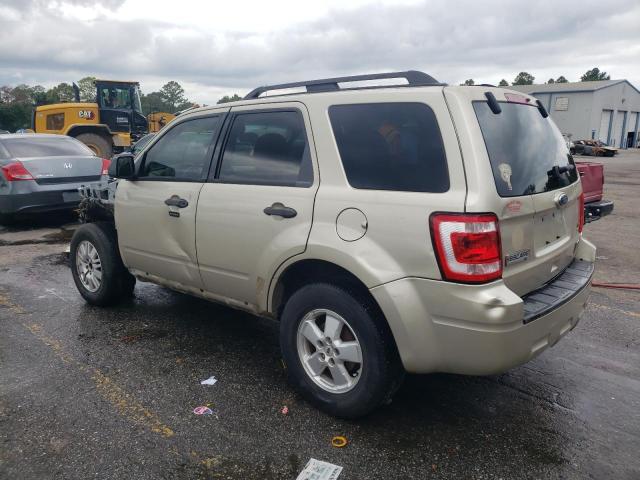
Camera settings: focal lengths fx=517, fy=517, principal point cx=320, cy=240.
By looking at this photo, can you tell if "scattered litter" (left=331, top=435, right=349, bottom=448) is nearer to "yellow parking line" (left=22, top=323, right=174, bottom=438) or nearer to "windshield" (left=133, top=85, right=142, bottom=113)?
"yellow parking line" (left=22, top=323, right=174, bottom=438)

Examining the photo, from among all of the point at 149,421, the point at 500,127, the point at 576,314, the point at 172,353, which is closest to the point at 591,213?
the point at 576,314

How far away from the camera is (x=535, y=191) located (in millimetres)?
2822

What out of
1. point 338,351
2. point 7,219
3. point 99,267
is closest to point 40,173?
point 7,219

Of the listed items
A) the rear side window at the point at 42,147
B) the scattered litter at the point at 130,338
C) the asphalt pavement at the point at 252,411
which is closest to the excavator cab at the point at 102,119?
the rear side window at the point at 42,147

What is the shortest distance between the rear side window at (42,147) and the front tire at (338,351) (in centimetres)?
720

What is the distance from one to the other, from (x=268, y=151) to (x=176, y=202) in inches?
35.5

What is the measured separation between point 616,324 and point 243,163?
139 inches

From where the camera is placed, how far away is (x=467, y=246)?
2445 millimetres

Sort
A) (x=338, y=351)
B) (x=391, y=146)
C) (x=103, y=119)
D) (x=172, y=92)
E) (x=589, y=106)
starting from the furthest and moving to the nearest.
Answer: (x=172, y=92)
(x=589, y=106)
(x=103, y=119)
(x=338, y=351)
(x=391, y=146)

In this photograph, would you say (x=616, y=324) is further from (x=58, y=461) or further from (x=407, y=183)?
(x=58, y=461)

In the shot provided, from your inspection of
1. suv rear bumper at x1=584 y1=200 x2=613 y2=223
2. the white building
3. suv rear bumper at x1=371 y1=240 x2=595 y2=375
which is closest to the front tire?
suv rear bumper at x1=371 y1=240 x2=595 y2=375

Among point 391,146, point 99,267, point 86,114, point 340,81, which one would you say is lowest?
point 99,267

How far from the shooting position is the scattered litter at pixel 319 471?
2.52m

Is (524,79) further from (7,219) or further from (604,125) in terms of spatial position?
A: (7,219)
